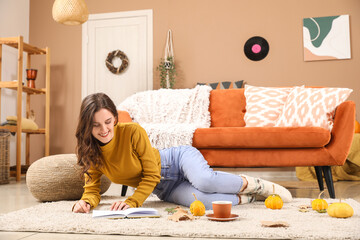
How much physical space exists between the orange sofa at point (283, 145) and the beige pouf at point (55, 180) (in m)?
0.90

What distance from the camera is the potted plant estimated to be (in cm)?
470

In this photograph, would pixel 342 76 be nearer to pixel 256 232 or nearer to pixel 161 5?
pixel 161 5

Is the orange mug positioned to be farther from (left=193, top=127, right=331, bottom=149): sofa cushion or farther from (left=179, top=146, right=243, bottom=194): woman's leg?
(left=193, top=127, right=331, bottom=149): sofa cushion

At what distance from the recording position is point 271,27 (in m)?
4.60

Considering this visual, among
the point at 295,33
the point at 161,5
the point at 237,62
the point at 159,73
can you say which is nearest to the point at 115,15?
the point at 161,5

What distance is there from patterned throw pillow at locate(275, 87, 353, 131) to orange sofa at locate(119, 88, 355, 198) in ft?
0.25

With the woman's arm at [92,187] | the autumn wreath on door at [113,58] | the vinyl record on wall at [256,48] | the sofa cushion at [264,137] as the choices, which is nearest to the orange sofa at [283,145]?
the sofa cushion at [264,137]

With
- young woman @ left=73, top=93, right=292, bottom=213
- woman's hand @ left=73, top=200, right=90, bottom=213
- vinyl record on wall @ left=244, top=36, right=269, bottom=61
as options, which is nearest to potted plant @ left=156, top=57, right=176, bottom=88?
vinyl record on wall @ left=244, top=36, right=269, bottom=61

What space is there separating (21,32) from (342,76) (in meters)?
4.32

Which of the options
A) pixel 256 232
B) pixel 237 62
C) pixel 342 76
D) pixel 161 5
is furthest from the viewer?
pixel 161 5

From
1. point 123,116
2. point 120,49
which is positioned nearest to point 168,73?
point 120,49

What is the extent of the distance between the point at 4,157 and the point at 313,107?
9.43 feet

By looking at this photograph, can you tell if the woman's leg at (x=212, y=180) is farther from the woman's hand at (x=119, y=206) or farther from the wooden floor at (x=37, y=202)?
the wooden floor at (x=37, y=202)

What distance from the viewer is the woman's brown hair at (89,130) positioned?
1577 mm
